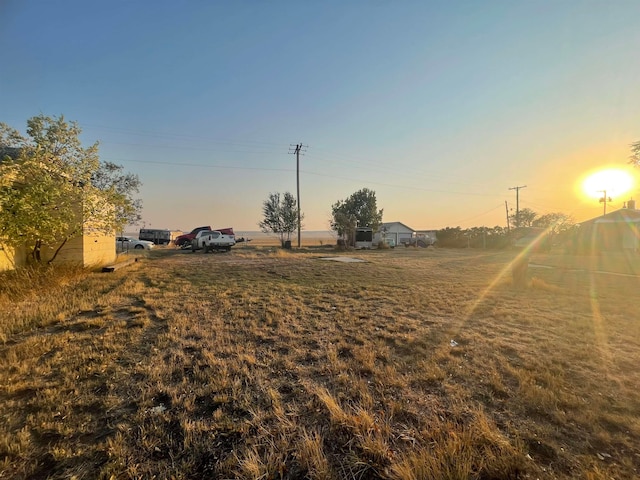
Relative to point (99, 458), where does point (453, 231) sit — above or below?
above

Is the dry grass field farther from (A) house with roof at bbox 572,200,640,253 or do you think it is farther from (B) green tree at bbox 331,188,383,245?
(B) green tree at bbox 331,188,383,245

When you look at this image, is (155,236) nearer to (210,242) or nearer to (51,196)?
(210,242)

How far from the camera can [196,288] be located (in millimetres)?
6906

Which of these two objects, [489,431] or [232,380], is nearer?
[489,431]

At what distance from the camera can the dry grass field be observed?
1.68 meters

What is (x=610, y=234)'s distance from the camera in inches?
862

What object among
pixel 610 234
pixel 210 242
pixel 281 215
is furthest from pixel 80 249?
pixel 610 234

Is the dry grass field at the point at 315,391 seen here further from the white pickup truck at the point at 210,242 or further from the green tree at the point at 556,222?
the green tree at the point at 556,222

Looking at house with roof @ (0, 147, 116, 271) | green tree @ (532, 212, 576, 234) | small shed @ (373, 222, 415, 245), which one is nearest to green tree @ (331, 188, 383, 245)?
small shed @ (373, 222, 415, 245)

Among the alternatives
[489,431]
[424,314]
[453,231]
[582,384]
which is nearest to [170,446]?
[489,431]

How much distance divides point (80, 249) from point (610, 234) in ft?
115

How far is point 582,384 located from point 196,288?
7.28 meters

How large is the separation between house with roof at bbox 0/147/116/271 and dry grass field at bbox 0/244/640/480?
2.76 meters

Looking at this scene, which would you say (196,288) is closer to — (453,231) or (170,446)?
(170,446)
